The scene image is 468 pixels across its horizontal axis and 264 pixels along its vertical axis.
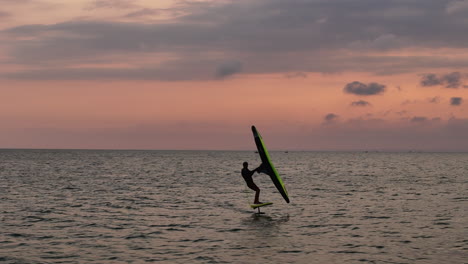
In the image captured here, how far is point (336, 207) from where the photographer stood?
3397 centimetres

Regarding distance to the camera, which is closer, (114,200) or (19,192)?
(114,200)

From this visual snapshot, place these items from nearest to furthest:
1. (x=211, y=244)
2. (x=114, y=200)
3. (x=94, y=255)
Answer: (x=94, y=255)
(x=211, y=244)
(x=114, y=200)

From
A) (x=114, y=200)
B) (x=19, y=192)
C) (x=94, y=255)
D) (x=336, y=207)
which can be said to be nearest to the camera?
(x=94, y=255)

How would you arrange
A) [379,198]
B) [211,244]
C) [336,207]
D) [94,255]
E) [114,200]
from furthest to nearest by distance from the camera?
1. [379,198]
2. [114,200]
3. [336,207]
4. [211,244]
5. [94,255]

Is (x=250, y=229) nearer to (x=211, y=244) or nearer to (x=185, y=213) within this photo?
(x=211, y=244)

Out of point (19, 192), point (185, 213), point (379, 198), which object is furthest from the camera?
point (19, 192)

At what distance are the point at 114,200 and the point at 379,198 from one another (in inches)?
857

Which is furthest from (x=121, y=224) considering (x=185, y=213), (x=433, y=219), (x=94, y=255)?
(x=433, y=219)

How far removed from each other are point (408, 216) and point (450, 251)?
32.9 feet

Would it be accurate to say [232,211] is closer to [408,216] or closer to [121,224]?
[121,224]

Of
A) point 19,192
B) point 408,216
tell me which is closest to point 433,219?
point 408,216

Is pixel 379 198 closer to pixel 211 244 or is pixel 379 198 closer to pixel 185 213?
pixel 185 213

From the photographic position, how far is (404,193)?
45.8 metres

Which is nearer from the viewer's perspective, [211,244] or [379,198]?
[211,244]
